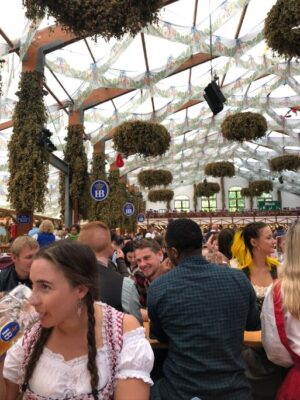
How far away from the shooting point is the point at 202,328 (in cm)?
164

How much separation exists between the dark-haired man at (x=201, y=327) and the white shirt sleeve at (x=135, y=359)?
0.49m

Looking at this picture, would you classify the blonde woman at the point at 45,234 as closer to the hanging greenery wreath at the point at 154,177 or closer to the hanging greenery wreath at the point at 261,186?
the hanging greenery wreath at the point at 154,177

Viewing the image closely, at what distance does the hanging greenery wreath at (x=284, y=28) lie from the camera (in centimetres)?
439

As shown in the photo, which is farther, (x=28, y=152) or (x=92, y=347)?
(x=28, y=152)

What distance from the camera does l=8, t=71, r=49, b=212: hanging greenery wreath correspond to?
7168 millimetres

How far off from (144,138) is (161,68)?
349 centimetres

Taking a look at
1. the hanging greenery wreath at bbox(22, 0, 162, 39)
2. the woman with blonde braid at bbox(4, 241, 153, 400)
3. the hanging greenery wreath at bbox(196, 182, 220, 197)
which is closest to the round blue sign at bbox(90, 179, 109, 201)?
the hanging greenery wreath at bbox(22, 0, 162, 39)

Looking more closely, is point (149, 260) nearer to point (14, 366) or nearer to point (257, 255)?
point (257, 255)

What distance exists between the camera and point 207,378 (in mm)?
1607

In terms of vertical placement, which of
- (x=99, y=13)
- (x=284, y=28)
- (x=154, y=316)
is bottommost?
(x=154, y=316)

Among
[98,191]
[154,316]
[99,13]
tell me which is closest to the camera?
[154,316]

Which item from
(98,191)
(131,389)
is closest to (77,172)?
(98,191)

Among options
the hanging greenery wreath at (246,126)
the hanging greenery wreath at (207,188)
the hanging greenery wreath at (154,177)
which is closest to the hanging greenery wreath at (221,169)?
the hanging greenery wreath at (154,177)

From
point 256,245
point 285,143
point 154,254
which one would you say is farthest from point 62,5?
point 285,143
